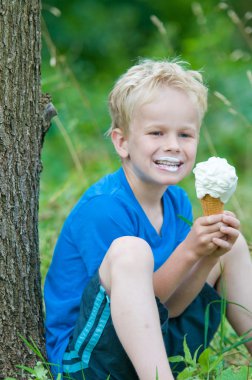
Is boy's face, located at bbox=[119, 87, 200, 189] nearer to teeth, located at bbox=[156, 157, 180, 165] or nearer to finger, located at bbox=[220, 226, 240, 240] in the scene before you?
teeth, located at bbox=[156, 157, 180, 165]

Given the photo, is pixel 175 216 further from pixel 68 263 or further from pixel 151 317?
pixel 151 317

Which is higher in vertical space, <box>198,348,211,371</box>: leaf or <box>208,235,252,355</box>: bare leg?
<box>208,235,252,355</box>: bare leg

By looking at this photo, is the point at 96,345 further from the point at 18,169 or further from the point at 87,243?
the point at 18,169

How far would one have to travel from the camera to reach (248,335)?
8.03 ft

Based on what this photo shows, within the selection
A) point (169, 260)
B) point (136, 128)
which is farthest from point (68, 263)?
point (136, 128)

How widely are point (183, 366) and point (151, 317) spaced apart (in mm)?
480

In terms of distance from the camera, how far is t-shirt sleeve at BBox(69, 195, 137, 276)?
2.21 m

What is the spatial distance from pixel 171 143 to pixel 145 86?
21cm

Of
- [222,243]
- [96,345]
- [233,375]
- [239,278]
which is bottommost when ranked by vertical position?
[233,375]

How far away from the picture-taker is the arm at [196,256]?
82.8 inches

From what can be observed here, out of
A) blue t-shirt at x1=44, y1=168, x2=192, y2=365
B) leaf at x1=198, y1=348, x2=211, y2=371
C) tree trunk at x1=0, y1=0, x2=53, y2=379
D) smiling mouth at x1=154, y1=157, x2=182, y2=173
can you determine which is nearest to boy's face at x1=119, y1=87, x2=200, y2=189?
smiling mouth at x1=154, y1=157, x2=182, y2=173

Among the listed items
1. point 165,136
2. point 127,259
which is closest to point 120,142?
point 165,136

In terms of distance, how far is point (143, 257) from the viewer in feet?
6.59

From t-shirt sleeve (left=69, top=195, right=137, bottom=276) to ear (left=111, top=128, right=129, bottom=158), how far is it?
211 millimetres
